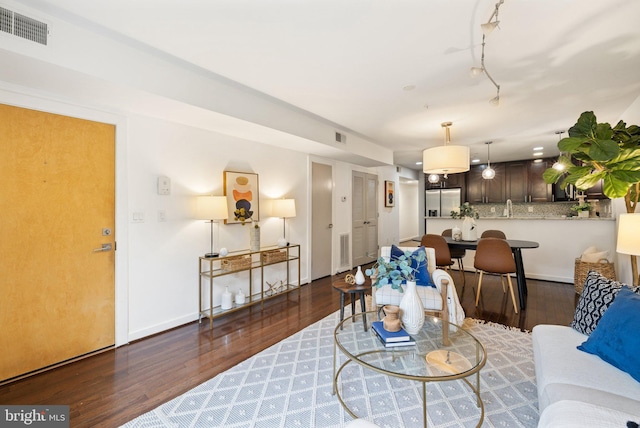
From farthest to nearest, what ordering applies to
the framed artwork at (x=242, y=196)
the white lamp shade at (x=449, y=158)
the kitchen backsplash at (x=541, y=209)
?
the kitchen backsplash at (x=541, y=209), the framed artwork at (x=242, y=196), the white lamp shade at (x=449, y=158)

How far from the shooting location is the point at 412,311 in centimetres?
194

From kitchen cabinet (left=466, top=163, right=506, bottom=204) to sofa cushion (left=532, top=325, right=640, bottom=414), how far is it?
6.49 metres

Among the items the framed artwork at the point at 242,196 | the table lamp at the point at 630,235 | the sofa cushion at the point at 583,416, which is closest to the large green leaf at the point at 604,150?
the table lamp at the point at 630,235

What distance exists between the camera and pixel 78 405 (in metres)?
1.86

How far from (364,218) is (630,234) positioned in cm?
451

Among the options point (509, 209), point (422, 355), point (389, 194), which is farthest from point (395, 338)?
point (509, 209)

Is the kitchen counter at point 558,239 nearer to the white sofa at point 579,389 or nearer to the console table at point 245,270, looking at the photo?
the white sofa at point 579,389

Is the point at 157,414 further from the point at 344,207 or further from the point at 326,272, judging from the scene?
the point at 344,207

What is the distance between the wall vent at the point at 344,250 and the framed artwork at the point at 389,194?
77.5 inches

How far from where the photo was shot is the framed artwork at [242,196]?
11.6ft

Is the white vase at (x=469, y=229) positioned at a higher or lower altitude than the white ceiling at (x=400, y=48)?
lower

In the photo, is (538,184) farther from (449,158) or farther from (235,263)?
(235,263)

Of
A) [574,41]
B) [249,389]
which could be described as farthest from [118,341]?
[574,41]

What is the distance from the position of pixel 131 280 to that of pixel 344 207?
3.92 metres
